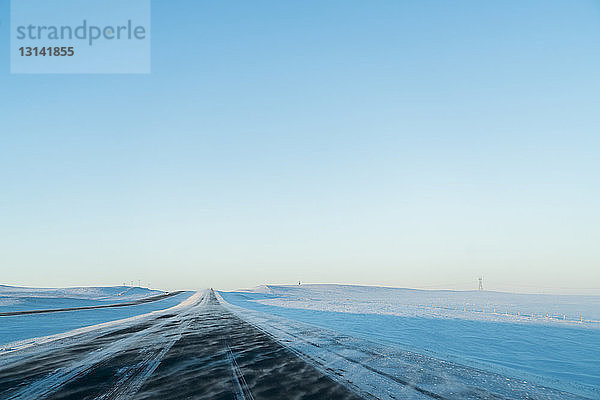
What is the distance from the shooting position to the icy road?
5.60 m

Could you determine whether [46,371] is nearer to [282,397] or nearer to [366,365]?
[282,397]

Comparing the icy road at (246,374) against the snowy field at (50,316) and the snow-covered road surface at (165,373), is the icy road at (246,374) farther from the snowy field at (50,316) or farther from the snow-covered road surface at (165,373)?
the snowy field at (50,316)

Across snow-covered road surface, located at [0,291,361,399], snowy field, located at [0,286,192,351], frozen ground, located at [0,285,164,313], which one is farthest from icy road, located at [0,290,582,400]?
frozen ground, located at [0,285,164,313]

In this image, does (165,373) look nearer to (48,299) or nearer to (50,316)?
(50,316)

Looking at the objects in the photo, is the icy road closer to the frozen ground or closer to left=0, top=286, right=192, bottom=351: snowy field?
left=0, top=286, right=192, bottom=351: snowy field

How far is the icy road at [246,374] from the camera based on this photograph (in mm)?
5598

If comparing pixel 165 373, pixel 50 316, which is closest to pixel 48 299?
pixel 50 316

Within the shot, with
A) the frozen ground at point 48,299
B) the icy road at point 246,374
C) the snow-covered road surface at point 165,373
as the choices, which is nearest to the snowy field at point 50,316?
the frozen ground at point 48,299

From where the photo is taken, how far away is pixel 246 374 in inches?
267

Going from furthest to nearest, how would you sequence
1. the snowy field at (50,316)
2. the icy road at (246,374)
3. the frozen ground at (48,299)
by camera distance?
the frozen ground at (48,299), the snowy field at (50,316), the icy road at (246,374)

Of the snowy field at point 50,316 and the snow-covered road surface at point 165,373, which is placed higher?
the snow-covered road surface at point 165,373

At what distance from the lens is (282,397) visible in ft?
17.3

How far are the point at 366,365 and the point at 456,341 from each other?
788 cm

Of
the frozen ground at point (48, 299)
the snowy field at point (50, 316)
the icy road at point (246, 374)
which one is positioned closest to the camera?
the icy road at point (246, 374)
